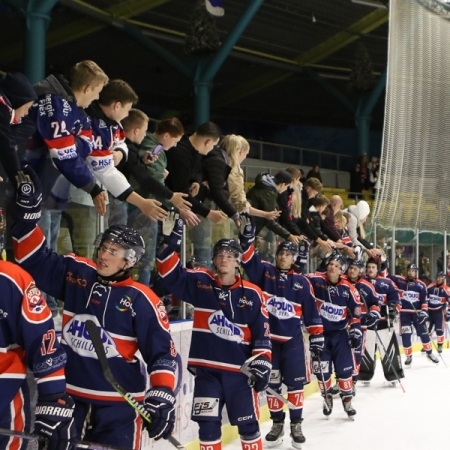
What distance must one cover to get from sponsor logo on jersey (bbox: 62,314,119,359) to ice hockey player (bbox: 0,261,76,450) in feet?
1.94

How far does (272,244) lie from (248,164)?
39.6 feet

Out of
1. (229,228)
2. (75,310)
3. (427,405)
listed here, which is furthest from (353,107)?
(75,310)

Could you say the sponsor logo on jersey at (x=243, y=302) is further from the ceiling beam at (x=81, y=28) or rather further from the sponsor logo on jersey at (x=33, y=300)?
the ceiling beam at (x=81, y=28)

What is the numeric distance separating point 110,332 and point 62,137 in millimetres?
829

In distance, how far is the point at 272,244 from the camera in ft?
20.6

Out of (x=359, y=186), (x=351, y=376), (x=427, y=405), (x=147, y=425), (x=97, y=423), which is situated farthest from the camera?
(x=359, y=186)

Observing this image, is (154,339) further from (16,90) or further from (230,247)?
(230,247)

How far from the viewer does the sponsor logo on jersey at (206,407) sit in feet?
14.2

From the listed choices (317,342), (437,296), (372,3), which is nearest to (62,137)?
(317,342)

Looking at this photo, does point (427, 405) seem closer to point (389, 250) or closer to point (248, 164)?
point (389, 250)

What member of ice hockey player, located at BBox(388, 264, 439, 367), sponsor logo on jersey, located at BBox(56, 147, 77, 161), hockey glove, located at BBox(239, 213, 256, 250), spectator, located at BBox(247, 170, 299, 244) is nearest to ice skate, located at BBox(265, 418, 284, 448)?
spectator, located at BBox(247, 170, 299, 244)

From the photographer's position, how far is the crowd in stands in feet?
10.7

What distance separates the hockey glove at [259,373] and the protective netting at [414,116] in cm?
615

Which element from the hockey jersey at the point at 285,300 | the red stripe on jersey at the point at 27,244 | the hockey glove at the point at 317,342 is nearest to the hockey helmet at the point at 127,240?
the red stripe on jersey at the point at 27,244
